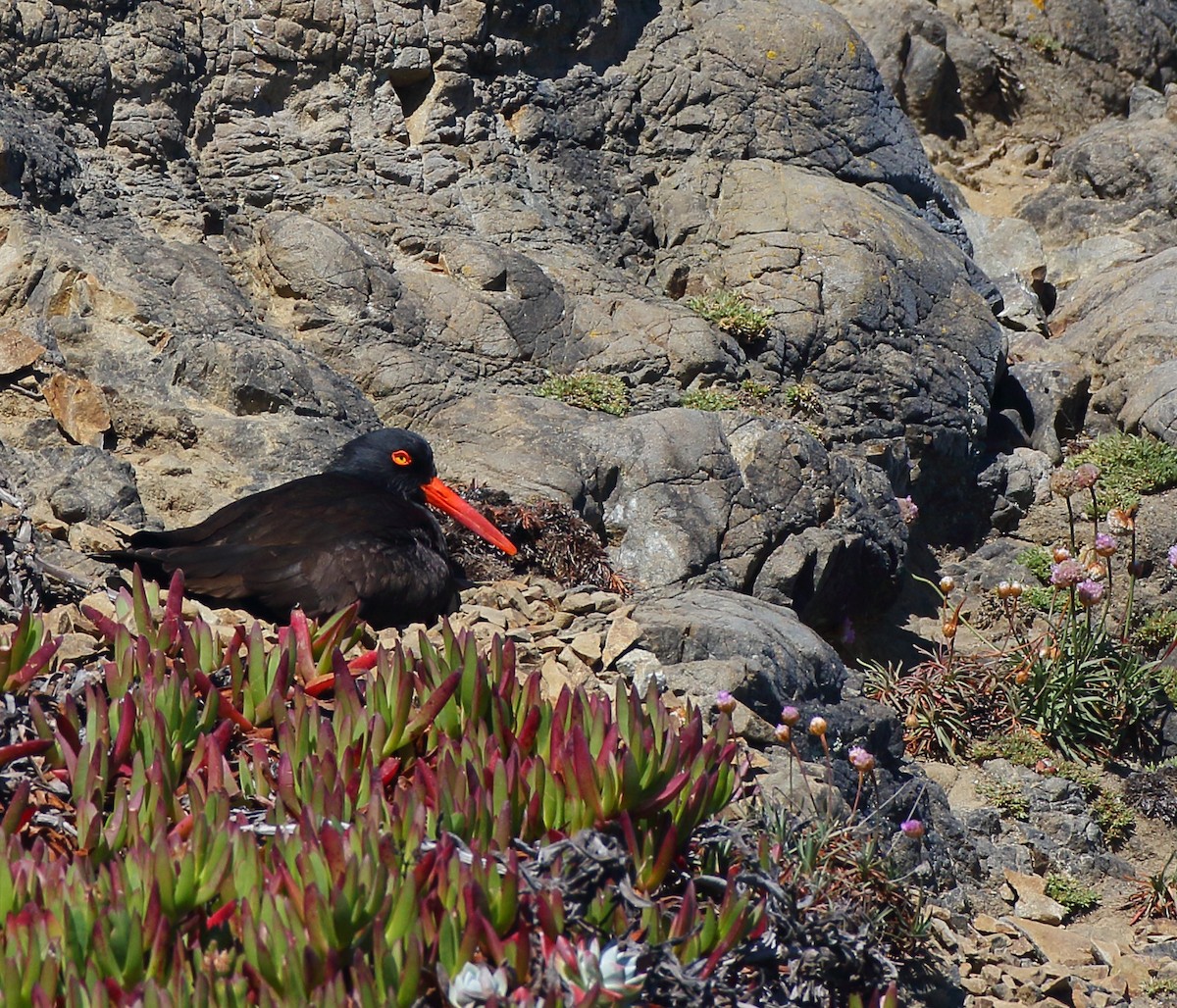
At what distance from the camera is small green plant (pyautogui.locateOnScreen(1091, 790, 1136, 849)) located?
23.2 ft

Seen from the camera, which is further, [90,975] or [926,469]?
[926,469]

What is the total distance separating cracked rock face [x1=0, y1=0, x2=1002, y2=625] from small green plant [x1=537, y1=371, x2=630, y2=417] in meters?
0.16

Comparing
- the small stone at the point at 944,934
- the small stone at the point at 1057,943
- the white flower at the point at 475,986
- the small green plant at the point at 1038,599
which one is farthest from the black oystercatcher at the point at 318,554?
the small green plant at the point at 1038,599

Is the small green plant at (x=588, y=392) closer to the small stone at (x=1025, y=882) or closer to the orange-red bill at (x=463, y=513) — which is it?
the orange-red bill at (x=463, y=513)

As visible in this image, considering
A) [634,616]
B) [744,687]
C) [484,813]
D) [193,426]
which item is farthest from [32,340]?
[484,813]

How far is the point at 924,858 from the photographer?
18.1 ft

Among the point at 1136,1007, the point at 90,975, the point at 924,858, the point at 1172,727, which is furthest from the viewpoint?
the point at 1172,727

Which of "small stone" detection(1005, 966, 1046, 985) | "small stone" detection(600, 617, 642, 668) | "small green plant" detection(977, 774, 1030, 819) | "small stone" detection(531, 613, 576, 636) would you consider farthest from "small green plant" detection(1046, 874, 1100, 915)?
"small stone" detection(531, 613, 576, 636)

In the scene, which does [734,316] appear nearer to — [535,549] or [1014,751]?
[535,549]

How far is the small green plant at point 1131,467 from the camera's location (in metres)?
10.5

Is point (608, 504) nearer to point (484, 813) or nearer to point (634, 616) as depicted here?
point (634, 616)

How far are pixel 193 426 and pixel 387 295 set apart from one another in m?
1.97

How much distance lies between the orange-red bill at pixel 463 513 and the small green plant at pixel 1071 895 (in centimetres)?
306

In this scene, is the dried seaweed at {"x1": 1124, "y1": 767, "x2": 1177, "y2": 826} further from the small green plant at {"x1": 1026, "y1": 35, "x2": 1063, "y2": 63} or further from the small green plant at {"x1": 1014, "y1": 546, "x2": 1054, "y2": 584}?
the small green plant at {"x1": 1026, "y1": 35, "x2": 1063, "y2": 63}
